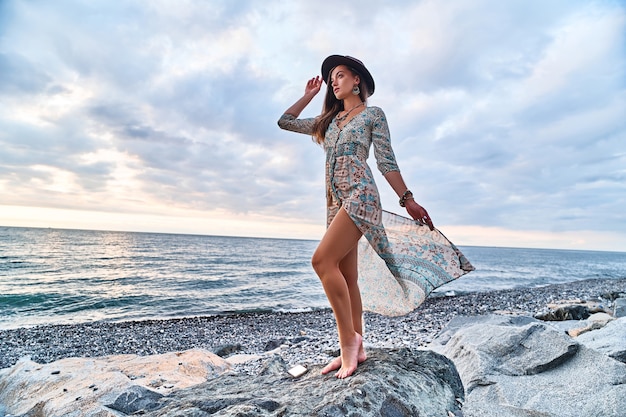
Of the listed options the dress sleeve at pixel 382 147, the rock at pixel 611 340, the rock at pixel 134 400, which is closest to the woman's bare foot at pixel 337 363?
the dress sleeve at pixel 382 147

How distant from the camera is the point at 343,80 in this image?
11.3ft

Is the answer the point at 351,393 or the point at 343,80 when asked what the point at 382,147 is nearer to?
the point at 343,80

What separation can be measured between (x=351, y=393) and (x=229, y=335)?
9.62 m

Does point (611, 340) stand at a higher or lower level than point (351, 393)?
lower

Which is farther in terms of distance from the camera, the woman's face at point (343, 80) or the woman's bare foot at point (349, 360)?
the woman's face at point (343, 80)

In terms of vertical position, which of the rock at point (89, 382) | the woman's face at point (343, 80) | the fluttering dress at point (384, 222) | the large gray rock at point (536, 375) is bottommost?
the rock at point (89, 382)

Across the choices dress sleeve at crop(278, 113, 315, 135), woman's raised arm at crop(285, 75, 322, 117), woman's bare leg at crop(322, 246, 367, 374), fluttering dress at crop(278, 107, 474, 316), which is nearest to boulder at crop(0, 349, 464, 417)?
woman's bare leg at crop(322, 246, 367, 374)

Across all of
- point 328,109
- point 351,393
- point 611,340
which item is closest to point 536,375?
point 611,340

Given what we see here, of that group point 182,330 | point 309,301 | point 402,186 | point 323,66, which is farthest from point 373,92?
point 309,301

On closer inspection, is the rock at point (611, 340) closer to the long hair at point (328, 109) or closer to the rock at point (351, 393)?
the rock at point (351, 393)

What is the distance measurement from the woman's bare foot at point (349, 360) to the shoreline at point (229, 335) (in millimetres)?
4216

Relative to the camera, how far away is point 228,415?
7.29 ft

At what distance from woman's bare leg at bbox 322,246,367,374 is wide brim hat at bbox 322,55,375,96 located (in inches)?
64.7

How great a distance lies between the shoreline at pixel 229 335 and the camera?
870 centimetres
